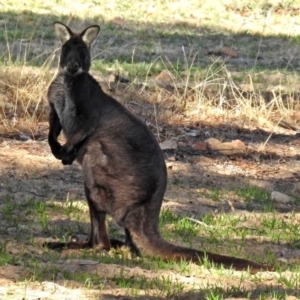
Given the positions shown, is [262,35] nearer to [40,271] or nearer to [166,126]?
[166,126]

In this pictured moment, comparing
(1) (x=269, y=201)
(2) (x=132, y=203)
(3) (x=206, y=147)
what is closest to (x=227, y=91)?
(3) (x=206, y=147)

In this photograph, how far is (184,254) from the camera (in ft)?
18.6

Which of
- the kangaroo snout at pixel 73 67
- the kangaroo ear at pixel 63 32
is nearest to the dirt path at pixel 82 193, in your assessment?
the kangaroo snout at pixel 73 67

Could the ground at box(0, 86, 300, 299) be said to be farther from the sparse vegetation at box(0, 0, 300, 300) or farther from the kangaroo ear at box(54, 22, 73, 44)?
the kangaroo ear at box(54, 22, 73, 44)

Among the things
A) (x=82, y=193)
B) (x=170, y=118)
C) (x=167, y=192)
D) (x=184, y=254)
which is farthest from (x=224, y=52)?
(x=184, y=254)

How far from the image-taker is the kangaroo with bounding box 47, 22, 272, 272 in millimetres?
5746

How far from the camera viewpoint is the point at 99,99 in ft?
20.2

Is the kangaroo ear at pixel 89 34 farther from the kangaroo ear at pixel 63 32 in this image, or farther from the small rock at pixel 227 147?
the small rock at pixel 227 147

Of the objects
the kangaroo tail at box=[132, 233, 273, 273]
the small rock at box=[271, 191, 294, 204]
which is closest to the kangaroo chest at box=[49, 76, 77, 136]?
the kangaroo tail at box=[132, 233, 273, 273]

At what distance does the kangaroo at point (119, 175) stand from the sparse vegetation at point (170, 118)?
4.4 inches

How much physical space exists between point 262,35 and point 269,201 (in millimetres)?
9594

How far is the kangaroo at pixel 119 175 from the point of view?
5746 millimetres

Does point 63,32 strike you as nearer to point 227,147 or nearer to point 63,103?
point 63,103

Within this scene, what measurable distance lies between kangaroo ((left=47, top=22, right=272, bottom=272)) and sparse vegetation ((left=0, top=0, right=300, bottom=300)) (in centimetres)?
Answer: 11
